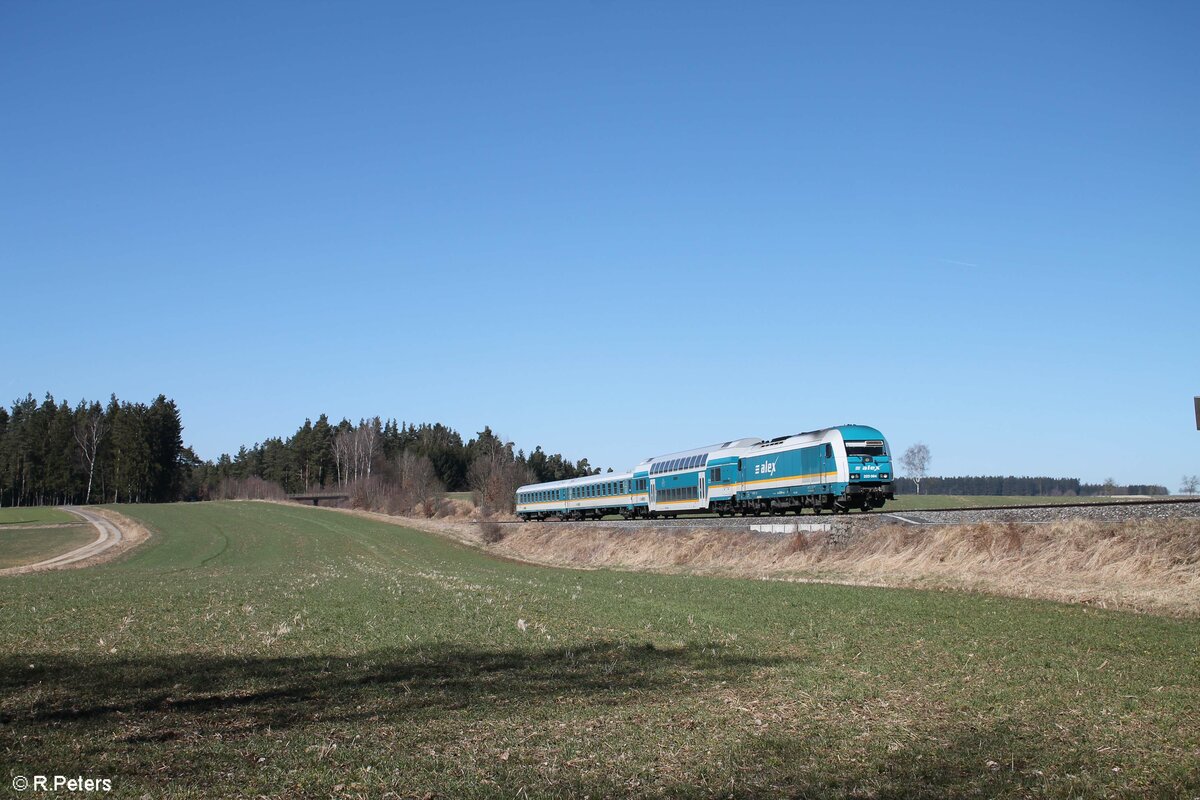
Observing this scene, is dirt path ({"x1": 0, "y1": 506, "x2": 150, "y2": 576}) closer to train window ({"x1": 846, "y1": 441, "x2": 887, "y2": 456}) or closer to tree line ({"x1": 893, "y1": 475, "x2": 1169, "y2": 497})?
train window ({"x1": 846, "y1": 441, "x2": 887, "y2": 456})

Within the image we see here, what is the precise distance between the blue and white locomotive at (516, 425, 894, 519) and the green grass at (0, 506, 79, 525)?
51705 mm

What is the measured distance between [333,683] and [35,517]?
93.4 m

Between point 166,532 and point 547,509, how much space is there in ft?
98.8

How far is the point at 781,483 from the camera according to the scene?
42.2m

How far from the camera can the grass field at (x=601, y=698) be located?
7.50 m

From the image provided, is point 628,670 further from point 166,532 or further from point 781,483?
point 166,532

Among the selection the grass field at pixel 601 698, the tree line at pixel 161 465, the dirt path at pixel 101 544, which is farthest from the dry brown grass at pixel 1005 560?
the tree line at pixel 161 465

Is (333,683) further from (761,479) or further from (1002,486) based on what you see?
(1002,486)

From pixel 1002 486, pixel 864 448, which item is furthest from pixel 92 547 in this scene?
pixel 1002 486

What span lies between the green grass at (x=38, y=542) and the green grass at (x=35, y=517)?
8.32 m

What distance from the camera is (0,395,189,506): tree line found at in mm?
129500

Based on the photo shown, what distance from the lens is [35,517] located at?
289 ft

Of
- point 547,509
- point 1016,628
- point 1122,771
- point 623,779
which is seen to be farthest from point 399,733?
point 547,509

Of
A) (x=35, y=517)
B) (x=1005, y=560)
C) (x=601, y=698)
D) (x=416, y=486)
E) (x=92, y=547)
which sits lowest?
(x=92, y=547)
